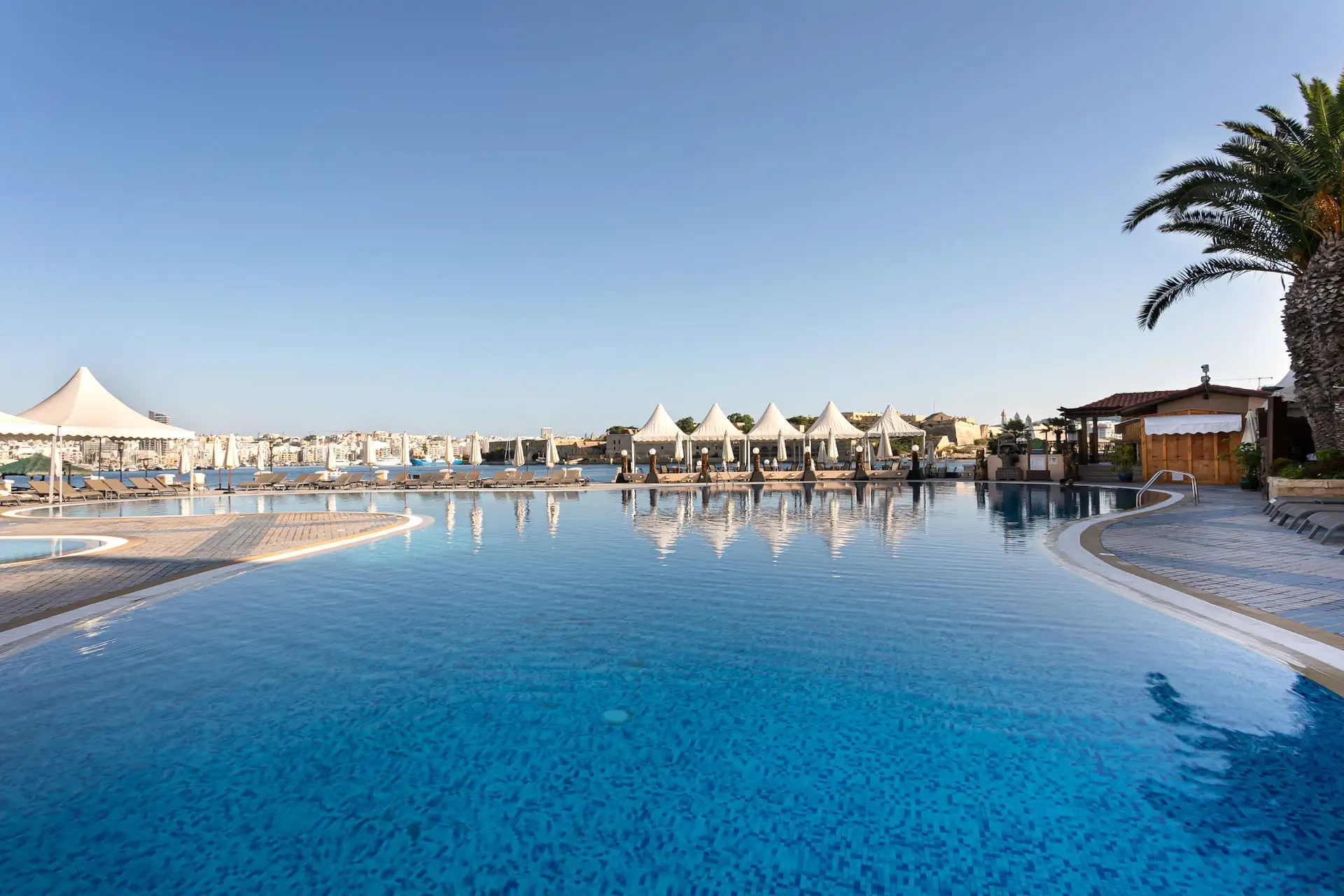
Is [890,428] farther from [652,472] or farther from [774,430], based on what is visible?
[652,472]

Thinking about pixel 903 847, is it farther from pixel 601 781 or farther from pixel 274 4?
pixel 274 4

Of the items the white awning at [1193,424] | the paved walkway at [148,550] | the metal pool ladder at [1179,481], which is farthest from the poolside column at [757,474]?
the paved walkway at [148,550]

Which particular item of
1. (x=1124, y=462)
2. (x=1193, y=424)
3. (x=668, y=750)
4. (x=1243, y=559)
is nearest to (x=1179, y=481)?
(x=1193, y=424)

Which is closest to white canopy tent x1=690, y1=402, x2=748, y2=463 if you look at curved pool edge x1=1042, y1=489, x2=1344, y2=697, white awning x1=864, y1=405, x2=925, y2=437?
white awning x1=864, y1=405, x2=925, y2=437

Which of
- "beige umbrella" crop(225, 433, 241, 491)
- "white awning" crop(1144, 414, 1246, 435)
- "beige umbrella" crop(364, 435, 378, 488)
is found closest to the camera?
"white awning" crop(1144, 414, 1246, 435)

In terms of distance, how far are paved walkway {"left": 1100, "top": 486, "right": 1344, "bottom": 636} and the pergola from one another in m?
15.8

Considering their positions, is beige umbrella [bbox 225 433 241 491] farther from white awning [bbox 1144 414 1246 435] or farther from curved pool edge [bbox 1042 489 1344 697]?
white awning [bbox 1144 414 1246 435]

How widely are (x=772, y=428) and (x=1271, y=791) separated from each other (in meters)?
29.6

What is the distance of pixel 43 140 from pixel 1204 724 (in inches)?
921

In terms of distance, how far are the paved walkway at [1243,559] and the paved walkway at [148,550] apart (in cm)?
1110

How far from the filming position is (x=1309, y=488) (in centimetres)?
1178

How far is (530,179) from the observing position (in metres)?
22.1

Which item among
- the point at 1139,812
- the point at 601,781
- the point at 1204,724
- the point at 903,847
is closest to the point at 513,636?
the point at 601,781

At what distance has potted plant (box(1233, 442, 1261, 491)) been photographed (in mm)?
17188
